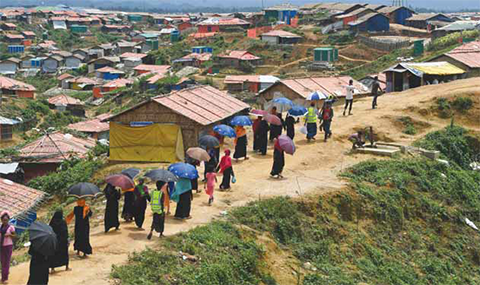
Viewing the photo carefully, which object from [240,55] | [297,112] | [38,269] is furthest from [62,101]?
[38,269]

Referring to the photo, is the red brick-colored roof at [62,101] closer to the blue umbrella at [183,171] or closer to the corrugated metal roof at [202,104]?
the corrugated metal roof at [202,104]

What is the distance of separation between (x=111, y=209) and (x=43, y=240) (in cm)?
280

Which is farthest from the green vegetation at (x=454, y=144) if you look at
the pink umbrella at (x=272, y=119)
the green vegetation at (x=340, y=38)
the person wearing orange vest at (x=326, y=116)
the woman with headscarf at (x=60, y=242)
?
the green vegetation at (x=340, y=38)

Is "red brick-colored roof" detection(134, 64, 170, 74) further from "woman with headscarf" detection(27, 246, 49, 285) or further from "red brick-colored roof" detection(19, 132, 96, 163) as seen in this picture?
"woman with headscarf" detection(27, 246, 49, 285)

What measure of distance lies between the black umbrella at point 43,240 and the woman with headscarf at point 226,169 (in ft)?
19.8

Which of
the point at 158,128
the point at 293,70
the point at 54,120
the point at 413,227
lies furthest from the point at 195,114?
the point at 293,70

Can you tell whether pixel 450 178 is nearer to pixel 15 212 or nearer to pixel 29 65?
pixel 15 212

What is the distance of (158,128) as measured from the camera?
1945 cm

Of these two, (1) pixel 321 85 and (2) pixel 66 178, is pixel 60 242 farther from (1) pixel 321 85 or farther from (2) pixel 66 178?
(1) pixel 321 85

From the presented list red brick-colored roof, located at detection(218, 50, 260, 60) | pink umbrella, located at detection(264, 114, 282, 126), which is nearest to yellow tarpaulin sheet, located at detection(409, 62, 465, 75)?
pink umbrella, located at detection(264, 114, 282, 126)

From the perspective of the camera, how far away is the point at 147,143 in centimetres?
1953

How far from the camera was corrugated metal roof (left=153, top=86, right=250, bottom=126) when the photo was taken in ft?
64.1

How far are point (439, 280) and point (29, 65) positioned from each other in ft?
221

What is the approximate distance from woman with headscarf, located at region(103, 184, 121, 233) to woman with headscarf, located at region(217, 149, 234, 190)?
10.9 ft
